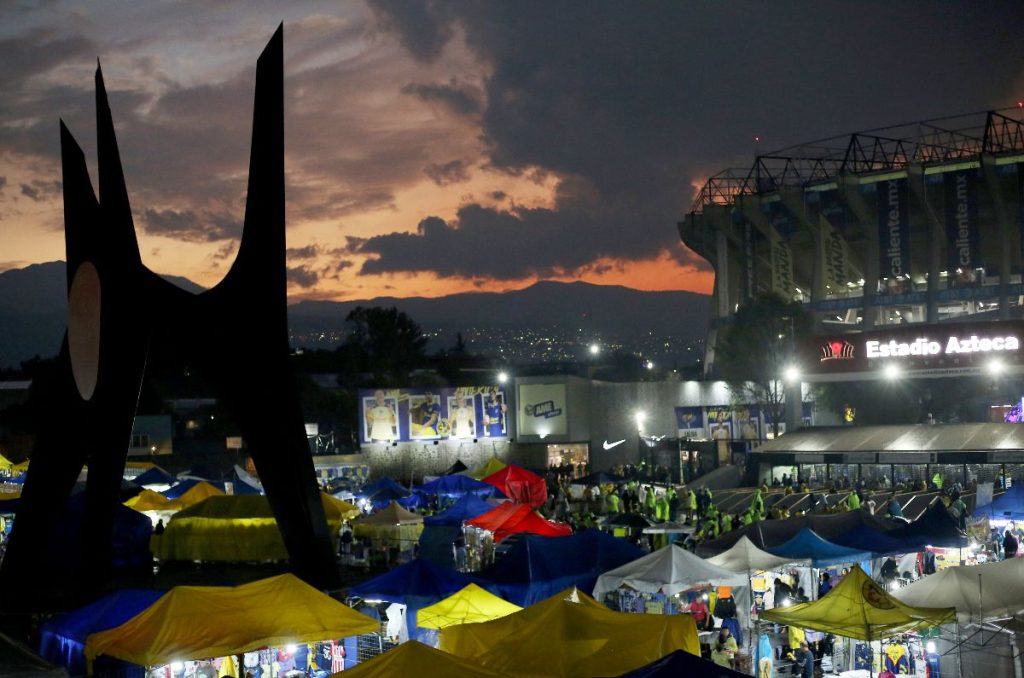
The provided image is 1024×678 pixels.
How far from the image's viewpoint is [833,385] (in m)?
54.0

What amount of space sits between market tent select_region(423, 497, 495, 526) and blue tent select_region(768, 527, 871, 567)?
9.42m

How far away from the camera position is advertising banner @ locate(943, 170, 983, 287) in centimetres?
6088

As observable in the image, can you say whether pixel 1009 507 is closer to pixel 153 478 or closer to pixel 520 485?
pixel 520 485

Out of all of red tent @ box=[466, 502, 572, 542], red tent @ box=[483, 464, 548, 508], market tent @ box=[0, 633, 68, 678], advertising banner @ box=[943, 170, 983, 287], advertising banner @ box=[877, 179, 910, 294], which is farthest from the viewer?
advertising banner @ box=[877, 179, 910, 294]

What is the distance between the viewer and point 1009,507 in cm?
2189

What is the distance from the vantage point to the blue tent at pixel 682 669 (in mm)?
8602

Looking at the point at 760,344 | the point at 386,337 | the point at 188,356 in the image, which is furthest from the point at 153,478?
the point at 386,337

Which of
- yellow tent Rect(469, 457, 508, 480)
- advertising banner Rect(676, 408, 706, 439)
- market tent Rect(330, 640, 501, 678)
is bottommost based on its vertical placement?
market tent Rect(330, 640, 501, 678)

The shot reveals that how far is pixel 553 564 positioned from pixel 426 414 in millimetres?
35736

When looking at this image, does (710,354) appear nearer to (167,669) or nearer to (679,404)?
(679,404)

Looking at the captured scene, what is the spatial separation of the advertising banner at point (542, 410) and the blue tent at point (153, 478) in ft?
55.9

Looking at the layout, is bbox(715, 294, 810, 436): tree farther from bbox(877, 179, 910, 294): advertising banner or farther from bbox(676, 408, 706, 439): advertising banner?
bbox(877, 179, 910, 294): advertising banner

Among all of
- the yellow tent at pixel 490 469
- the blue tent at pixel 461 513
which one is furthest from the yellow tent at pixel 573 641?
the yellow tent at pixel 490 469

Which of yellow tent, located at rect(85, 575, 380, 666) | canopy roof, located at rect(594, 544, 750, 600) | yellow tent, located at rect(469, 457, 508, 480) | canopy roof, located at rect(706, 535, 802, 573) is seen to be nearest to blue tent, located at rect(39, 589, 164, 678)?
yellow tent, located at rect(85, 575, 380, 666)
